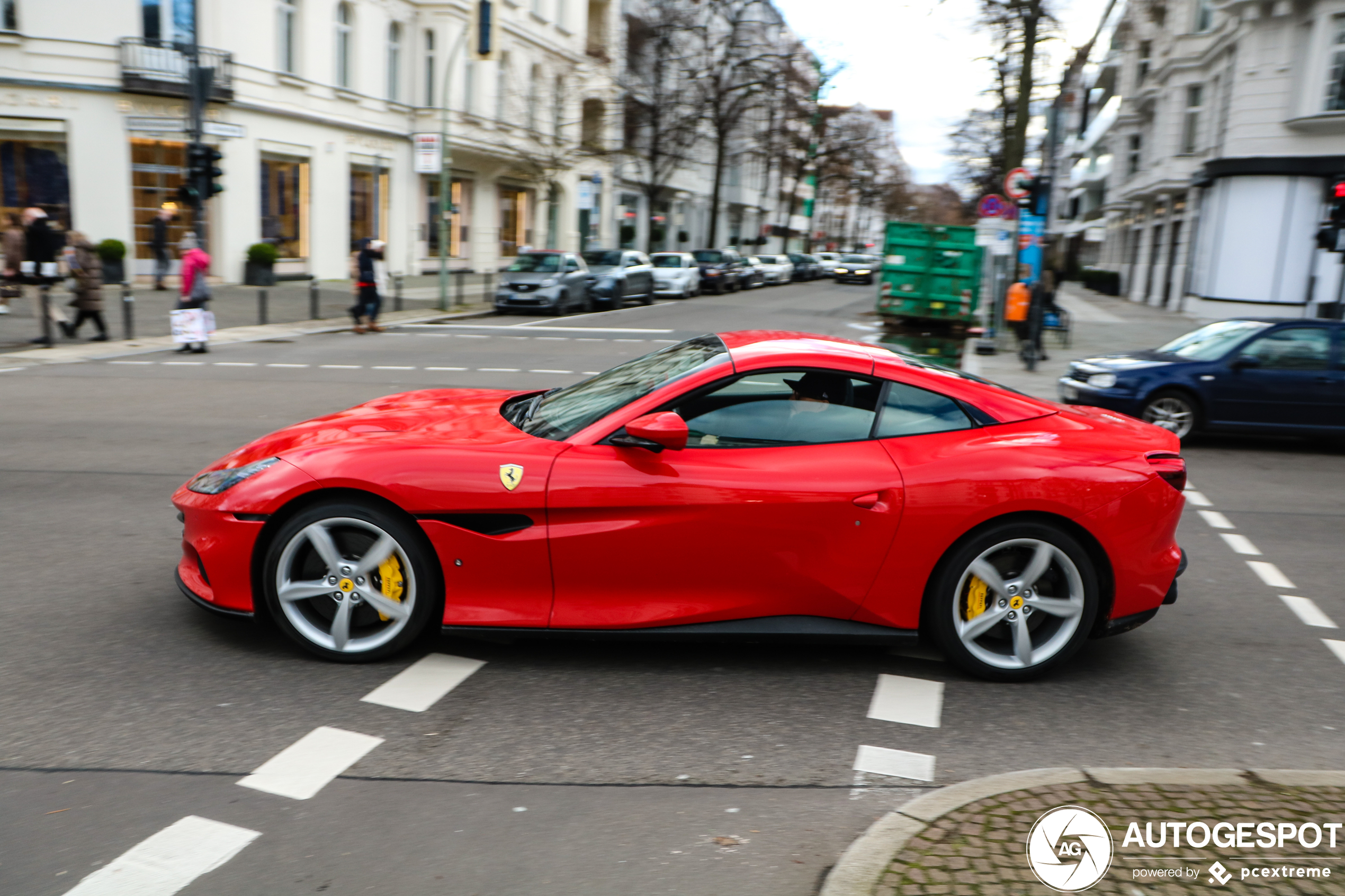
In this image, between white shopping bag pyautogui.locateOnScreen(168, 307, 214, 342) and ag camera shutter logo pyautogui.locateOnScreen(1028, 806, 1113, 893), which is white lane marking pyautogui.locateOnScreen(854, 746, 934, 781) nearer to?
ag camera shutter logo pyautogui.locateOnScreen(1028, 806, 1113, 893)

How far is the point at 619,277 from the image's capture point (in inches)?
1217

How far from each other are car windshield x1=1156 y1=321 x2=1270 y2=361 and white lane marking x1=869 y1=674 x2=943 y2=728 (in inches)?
319

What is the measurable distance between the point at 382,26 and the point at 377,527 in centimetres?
3409

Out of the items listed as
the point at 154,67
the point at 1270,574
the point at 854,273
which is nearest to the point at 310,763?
the point at 1270,574

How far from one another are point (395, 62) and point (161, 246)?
12356 millimetres

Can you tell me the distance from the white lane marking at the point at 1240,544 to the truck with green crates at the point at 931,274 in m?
18.0

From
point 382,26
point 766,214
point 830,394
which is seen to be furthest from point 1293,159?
point 766,214

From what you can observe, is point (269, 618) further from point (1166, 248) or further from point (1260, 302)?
point (1166, 248)

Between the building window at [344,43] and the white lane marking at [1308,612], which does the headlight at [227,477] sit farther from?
the building window at [344,43]

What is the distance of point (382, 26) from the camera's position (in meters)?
35.1

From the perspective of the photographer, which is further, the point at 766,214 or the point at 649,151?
the point at 766,214

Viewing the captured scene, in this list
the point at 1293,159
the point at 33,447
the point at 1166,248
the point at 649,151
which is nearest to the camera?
the point at 33,447

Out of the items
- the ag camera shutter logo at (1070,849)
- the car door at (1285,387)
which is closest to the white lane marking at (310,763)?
the ag camera shutter logo at (1070,849)

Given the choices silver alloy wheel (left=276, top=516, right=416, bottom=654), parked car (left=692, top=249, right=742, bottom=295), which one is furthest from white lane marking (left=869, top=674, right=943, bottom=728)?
parked car (left=692, top=249, right=742, bottom=295)
